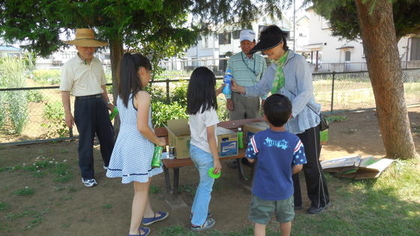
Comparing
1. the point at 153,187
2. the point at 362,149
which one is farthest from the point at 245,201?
the point at 362,149

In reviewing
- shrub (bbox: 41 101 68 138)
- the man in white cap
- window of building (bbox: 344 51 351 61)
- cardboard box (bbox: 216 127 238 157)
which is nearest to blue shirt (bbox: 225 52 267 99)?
the man in white cap

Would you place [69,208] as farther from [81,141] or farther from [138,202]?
[138,202]

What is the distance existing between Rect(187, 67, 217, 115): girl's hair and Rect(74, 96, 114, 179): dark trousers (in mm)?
1878

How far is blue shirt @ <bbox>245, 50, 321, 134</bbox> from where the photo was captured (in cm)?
299

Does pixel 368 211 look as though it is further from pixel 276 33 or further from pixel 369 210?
pixel 276 33

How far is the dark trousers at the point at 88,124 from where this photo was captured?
4.14 metres

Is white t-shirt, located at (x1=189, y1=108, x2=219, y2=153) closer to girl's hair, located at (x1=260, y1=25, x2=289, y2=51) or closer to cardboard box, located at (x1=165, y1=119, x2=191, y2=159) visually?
cardboard box, located at (x1=165, y1=119, x2=191, y2=159)

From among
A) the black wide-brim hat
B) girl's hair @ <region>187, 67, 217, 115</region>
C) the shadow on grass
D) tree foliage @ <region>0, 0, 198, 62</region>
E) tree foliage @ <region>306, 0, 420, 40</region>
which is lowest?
the shadow on grass

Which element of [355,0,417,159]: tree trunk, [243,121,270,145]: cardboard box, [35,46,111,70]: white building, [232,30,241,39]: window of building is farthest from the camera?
[232,30,241,39]: window of building

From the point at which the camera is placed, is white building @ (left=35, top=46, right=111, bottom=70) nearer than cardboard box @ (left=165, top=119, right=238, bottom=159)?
No

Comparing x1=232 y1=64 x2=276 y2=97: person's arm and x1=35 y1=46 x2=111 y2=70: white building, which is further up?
x1=35 y1=46 x2=111 y2=70: white building

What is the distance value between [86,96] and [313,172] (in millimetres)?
2777

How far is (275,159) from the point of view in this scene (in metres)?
2.37

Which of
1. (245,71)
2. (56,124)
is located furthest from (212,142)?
(56,124)
